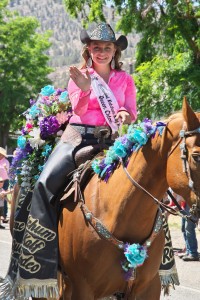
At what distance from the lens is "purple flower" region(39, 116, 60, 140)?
6230 millimetres

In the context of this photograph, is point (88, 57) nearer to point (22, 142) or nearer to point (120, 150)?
point (120, 150)

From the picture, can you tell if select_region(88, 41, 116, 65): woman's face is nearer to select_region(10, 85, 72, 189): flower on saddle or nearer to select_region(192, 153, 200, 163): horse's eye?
select_region(10, 85, 72, 189): flower on saddle

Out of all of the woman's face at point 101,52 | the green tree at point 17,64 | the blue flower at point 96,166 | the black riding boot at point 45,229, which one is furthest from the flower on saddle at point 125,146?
the green tree at point 17,64

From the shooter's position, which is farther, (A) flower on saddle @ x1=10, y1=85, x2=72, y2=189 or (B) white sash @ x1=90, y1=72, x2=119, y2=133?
(A) flower on saddle @ x1=10, y1=85, x2=72, y2=189

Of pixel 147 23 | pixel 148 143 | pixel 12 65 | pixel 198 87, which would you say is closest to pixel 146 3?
pixel 147 23

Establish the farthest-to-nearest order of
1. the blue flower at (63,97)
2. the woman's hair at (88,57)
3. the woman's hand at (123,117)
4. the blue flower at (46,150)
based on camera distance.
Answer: the blue flower at (63,97) < the blue flower at (46,150) < the woman's hair at (88,57) < the woman's hand at (123,117)

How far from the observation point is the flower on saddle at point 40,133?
621 cm

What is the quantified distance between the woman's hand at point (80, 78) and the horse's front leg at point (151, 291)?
1.68 m

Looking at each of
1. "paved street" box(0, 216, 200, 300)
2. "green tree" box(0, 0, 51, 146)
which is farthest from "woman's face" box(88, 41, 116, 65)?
"green tree" box(0, 0, 51, 146)

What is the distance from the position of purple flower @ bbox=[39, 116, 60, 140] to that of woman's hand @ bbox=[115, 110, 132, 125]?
3.41 feet

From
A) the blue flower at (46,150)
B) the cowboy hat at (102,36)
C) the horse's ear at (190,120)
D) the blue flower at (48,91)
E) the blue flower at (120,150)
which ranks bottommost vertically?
the blue flower at (46,150)

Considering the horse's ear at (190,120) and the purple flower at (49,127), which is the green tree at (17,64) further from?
the horse's ear at (190,120)

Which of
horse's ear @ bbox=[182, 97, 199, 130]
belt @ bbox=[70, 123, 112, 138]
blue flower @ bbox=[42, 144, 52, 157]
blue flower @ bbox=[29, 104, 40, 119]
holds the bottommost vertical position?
blue flower @ bbox=[42, 144, 52, 157]

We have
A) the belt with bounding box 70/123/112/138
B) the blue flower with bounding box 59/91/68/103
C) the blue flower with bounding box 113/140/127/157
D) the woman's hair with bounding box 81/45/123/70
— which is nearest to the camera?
the blue flower with bounding box 113/140/127/157
